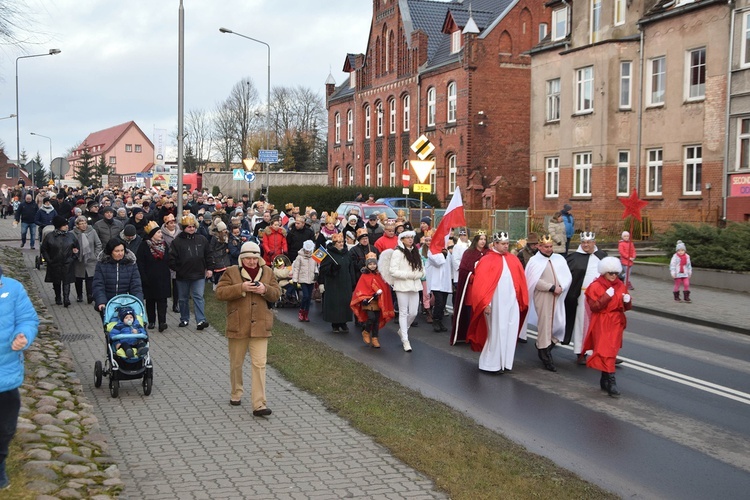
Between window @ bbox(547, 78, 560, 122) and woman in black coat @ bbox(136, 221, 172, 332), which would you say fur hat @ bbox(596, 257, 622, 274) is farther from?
window @ bbox(547, 78, 560, 122)

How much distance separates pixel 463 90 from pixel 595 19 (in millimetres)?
12158

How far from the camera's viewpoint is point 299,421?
26.9ft

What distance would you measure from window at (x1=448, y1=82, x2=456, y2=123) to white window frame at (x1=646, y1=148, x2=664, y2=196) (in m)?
16.1

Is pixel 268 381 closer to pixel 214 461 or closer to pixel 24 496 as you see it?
pixel 214 461

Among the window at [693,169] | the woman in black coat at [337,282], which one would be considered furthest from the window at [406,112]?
the woman in black coat at [337,282]

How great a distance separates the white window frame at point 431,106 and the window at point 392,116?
16.3ft

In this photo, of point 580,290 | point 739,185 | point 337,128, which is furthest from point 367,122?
point 580,290

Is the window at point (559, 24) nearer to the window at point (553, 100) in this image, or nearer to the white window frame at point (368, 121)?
the window at point (553, 100)

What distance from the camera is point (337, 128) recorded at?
6412 cm

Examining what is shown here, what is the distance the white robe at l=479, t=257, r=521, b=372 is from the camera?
11133 mm

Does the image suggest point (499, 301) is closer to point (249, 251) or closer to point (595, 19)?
point (249, 251)

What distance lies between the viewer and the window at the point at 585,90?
3444 cm

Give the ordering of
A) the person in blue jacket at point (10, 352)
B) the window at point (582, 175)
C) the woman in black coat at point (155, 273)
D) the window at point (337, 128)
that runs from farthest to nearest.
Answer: the window at point (337, 128) < the window at point (582, 175) < the woman in black coat at point (155, 273) < the person in blue jacket at point (10, 352)

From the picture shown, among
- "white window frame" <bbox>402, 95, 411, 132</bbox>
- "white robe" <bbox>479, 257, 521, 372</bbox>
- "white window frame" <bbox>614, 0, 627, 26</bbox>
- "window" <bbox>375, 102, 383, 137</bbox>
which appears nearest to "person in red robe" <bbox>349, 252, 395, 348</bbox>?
"white robe" <bbox>479, 257, 521, 372</bbox>
